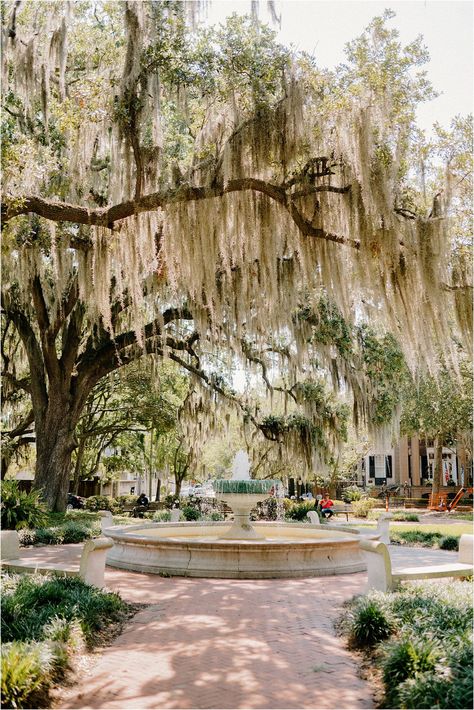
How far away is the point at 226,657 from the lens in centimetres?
457

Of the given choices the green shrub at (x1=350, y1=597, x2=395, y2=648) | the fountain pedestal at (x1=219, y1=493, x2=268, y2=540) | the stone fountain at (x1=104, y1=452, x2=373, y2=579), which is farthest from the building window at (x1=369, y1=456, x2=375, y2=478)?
the green shrub at (x1=350, y1=597, x2=395, y2=648)

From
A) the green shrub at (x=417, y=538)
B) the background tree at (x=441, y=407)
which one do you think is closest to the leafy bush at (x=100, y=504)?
the background tree at (x=441, y=407)

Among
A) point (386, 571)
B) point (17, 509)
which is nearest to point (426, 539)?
point (386, 571)

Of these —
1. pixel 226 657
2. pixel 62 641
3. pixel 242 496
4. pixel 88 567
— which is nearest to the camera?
pixel 62 641

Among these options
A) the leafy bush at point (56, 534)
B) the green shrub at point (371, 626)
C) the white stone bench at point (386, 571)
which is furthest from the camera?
the leafy bush at point (56, 534)

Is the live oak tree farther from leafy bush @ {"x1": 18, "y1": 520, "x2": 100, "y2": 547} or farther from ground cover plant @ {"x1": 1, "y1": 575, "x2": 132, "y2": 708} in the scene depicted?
leafy bush @ {"x1": 18, "y1": 520, "x2": 100, "y2": 547}

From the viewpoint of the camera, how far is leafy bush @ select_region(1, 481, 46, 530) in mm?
10750

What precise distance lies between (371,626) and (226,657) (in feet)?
4.04

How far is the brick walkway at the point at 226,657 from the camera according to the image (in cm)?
379

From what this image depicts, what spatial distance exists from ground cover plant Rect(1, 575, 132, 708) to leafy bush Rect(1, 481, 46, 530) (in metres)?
4.44

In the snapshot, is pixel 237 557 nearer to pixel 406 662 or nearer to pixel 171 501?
pixel 406 662

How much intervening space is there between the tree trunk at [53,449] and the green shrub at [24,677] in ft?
34.6

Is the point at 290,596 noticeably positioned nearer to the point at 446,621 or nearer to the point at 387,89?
the point at 446,621

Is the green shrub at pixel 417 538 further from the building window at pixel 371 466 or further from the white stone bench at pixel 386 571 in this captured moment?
the building window at pixel 371 466
